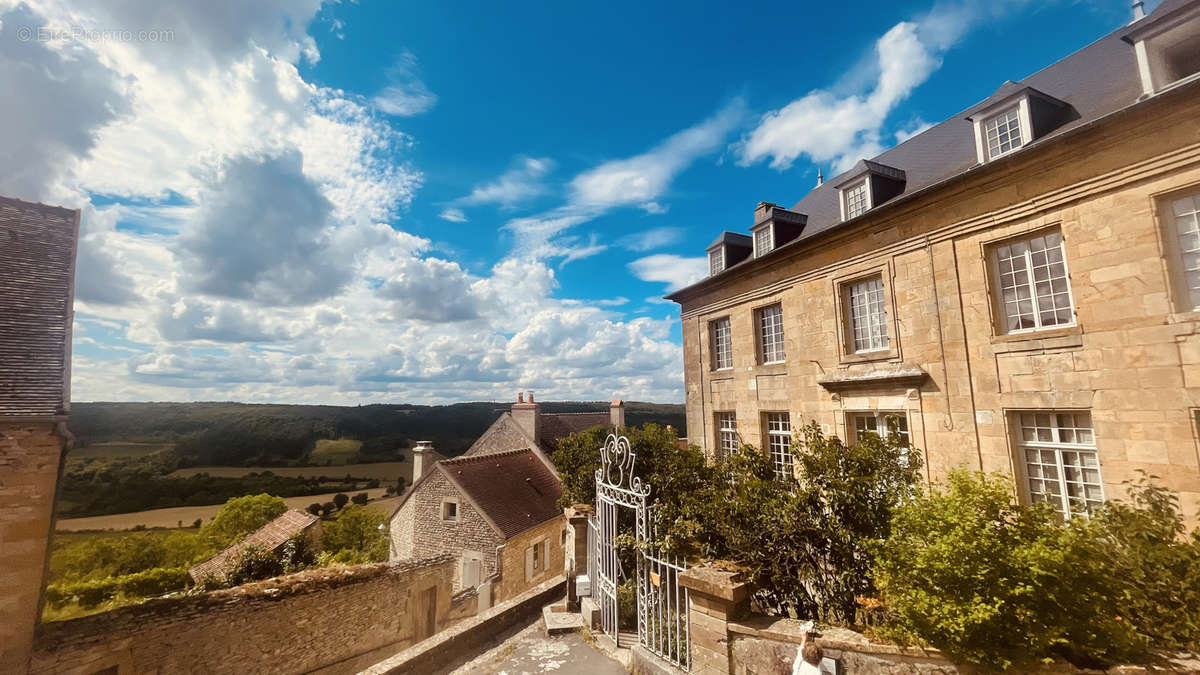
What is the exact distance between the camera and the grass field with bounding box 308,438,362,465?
2459 inches

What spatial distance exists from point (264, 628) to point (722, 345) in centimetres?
1339

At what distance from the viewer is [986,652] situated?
3363 millimetres

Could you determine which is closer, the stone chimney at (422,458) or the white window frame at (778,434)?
the white window frame at (778,434)

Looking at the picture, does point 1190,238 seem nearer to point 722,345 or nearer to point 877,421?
point 877,421

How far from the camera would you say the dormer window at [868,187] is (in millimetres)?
10461

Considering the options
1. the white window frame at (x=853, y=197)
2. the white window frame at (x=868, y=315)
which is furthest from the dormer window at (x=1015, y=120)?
the white window frame at (x=868, y=315)

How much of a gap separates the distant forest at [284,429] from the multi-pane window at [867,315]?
92.5 ft

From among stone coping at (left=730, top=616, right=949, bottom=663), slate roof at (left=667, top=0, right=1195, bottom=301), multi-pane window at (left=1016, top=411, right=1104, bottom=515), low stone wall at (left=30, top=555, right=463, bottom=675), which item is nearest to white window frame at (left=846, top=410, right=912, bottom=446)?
multi-pane window at (left=1016, top=411, right=1104, bottom=515)

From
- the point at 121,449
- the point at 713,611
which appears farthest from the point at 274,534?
the point at 121,449

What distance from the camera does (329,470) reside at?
195 ft

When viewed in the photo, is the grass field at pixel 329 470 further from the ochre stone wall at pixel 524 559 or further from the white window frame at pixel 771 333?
the white window frame at pixel 771 333

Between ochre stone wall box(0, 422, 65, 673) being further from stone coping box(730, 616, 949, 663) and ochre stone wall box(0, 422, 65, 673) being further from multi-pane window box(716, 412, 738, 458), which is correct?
multi-pane window box(716, 412, 738, 458)

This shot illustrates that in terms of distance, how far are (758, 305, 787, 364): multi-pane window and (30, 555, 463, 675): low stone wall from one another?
1144 cm

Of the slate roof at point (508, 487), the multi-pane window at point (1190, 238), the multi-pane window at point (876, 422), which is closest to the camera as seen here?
the multi-pane window at point (1190, 238)
